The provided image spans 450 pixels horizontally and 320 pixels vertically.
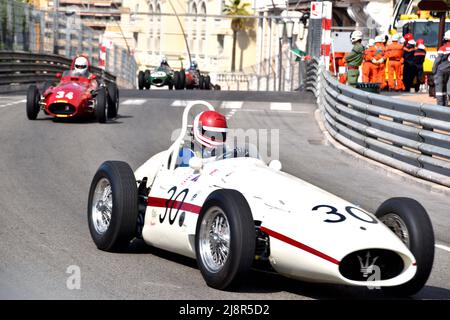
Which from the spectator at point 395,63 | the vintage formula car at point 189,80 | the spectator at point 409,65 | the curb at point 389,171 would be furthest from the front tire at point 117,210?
the vintage formula car at point 189,80

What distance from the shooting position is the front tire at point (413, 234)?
7121 mm

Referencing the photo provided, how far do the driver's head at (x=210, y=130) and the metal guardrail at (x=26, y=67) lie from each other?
23319 millimetres

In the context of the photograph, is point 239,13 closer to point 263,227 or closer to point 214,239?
point 214,239

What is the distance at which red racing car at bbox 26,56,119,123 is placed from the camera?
21.0m

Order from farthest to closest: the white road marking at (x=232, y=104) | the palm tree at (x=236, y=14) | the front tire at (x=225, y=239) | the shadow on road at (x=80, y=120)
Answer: the palm tree at (x=236, y=14) < the white road marking at (x=232, y=104) < the shadow on road at (x=80, y=120) < the front tire at (x=225, y=239)

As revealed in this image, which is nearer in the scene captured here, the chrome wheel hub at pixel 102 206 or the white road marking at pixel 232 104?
the chrome wheel hub at pixel 102 206

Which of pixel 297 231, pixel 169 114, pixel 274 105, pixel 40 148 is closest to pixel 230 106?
pixel 274 105

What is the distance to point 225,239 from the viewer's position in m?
7.34

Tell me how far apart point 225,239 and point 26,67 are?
29.8 m

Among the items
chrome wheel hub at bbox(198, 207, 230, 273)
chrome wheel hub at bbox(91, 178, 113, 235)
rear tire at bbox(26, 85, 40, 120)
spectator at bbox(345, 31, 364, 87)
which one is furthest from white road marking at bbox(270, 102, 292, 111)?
chrome wheel hub at bbox(198, 207, 230, 273)

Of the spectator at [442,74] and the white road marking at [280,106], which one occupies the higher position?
the spectator at [442,74]
